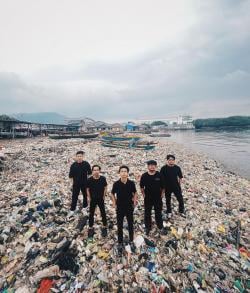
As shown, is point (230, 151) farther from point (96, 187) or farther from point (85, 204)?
point (96, 187)

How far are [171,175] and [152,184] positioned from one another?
1.17 m

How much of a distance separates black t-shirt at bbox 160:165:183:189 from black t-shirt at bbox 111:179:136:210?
5.00 ft

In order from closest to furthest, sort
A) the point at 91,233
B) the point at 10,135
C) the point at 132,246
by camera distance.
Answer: the point at 132,246 < the point at 91,233 < the point at 10,135

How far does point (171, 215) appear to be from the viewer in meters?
5.61

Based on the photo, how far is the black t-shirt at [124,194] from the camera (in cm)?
413

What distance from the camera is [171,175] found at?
5344 millimetres

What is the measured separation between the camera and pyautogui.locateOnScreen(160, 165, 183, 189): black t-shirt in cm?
534

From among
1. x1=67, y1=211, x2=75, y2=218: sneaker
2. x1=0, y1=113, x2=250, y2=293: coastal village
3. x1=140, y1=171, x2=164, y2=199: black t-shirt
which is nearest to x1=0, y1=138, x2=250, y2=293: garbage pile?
x1=0, y1=113, x2=250, y2=293: coastal village

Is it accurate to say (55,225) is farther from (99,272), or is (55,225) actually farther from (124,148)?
(124,148)

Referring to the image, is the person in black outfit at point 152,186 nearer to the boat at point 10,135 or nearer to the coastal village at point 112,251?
the coastal village at point 112,251

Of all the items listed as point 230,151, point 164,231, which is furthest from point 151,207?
point 230,151

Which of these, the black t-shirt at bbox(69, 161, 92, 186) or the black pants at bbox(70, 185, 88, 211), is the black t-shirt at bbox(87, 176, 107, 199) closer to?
the black t-shirt at bbox(69, 161, 92, 186)

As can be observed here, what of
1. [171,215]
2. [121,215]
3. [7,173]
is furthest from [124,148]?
[121,215]

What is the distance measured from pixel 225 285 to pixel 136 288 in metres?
1.75
